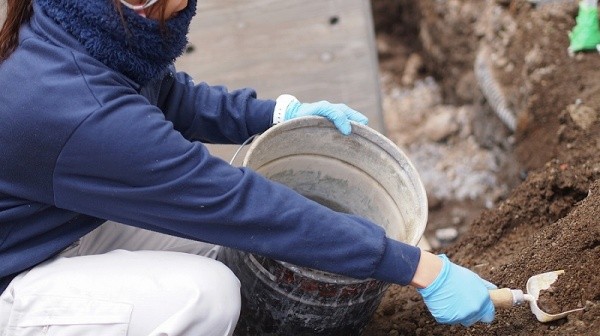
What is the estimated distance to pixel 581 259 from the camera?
215 cm

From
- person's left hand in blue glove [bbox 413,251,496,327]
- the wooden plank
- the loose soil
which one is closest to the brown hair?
person's left hand in blue glove [bbox 413,251,496,327]

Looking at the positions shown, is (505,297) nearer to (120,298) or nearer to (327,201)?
(327,201)

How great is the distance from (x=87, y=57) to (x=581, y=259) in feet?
4.67

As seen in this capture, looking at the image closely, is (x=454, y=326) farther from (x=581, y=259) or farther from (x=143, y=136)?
(x=143, y=136)

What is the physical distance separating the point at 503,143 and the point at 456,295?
2.00 meters

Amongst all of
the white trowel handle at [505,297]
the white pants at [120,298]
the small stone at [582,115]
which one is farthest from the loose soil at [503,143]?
the white pants at [120,298]

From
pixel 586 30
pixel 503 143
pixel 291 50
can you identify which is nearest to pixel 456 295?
pixel 586 30

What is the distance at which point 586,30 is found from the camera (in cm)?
325

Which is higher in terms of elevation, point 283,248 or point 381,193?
point 283,248

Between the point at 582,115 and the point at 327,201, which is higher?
the point at 327,201

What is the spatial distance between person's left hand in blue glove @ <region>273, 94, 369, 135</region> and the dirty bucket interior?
3 centimetres

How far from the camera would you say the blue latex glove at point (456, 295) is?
6.21 feet

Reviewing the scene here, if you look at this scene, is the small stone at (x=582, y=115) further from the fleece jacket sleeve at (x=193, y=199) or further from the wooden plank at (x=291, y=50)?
the fleece jacket sleeve at (x=193, y=199)

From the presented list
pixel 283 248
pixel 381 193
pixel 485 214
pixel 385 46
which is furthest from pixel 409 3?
pixel 283 248
